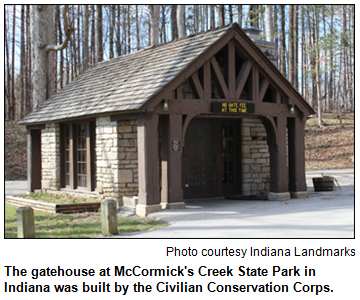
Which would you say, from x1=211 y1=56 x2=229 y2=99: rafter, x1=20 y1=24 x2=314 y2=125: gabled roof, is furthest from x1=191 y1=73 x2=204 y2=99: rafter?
x1=211 y1=56 x2=229 y2=99: rafter

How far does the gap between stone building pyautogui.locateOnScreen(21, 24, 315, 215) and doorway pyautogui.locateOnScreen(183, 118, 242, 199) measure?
0.03 m

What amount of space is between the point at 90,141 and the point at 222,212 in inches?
191

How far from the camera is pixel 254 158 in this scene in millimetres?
12875

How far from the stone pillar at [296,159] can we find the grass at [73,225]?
499cm

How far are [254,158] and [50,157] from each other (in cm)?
675

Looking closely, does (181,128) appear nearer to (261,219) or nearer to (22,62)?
(261,219)

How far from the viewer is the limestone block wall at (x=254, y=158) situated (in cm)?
1273

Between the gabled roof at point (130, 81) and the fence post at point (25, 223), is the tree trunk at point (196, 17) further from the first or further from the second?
the fence post at point (25, 223)

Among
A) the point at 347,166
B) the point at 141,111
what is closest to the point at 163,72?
the point at 141,111

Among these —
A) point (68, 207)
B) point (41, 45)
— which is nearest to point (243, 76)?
point (68, 207)

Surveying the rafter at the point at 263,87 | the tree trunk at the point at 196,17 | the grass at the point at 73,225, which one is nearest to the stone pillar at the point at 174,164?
the grass at the point at 73,225

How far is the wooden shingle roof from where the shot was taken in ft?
33.4

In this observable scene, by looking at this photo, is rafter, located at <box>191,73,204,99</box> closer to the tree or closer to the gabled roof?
the gabled roof

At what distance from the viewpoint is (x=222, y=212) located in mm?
9641
